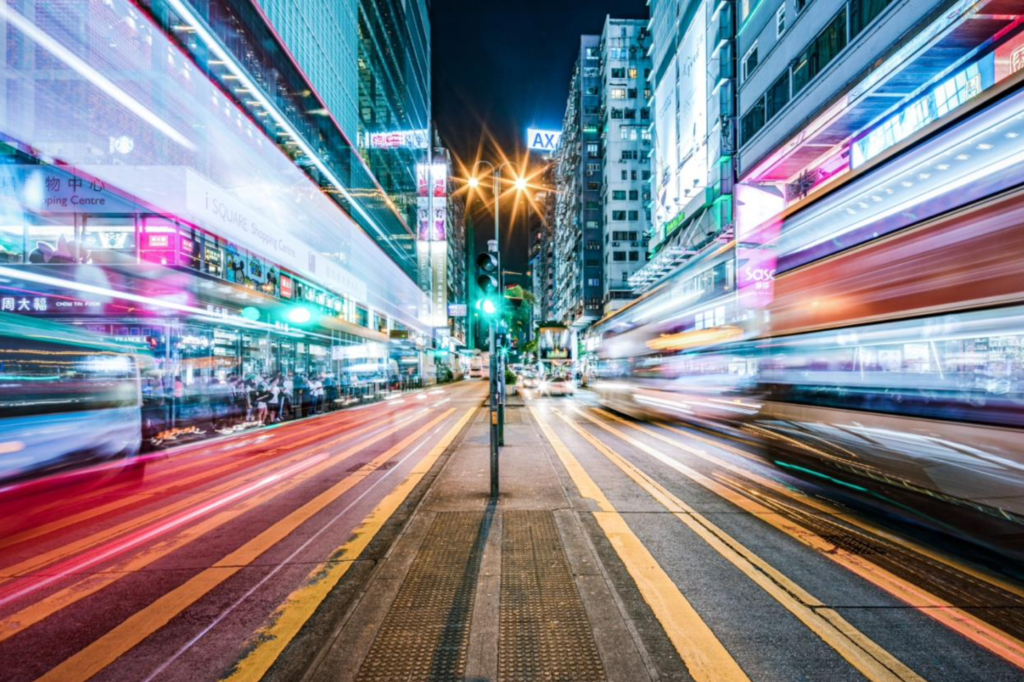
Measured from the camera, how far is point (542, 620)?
142 inches

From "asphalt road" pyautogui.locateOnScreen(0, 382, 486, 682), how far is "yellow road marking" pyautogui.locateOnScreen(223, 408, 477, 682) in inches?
1.2

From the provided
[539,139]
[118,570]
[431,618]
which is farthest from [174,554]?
[539,139]

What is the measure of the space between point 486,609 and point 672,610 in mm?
1440

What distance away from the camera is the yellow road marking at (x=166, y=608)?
10.4 ft

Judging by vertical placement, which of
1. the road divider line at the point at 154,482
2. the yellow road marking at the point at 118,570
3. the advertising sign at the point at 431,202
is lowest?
the road divider line at the point at 154,482

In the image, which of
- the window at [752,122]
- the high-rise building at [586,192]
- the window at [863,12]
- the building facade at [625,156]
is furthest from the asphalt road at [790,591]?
the high-rise building at [586,192]

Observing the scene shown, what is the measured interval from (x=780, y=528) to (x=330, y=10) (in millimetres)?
50907

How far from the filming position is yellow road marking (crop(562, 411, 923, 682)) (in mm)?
2990

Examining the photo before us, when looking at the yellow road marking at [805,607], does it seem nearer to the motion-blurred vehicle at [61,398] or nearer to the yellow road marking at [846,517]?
the yellow road marking at [846,517]

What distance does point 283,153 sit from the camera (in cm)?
3359

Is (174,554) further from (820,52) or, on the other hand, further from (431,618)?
(820,52)

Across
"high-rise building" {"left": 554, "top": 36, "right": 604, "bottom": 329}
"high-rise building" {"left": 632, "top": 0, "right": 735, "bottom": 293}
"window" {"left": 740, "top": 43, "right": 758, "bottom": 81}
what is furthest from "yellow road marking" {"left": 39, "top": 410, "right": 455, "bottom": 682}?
"high-rise building" {"left": 554, "top": 36, "right": 604, "bottom": 329}

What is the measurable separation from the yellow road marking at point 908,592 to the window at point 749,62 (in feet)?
83.9

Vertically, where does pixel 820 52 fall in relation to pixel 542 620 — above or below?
above
